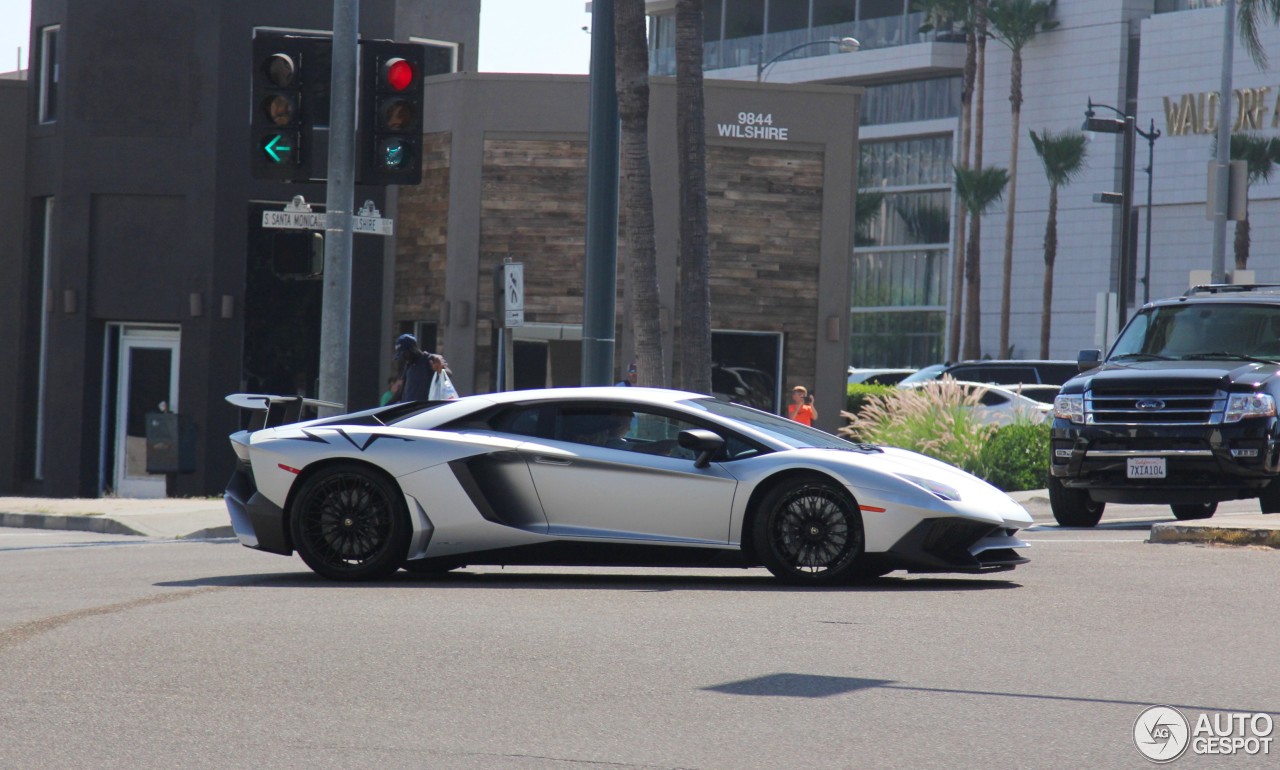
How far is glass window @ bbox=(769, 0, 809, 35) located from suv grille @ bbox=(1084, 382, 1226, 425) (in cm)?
6777

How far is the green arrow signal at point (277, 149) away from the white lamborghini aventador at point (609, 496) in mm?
4118

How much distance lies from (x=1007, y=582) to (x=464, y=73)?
57.2 ft

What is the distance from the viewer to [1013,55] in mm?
72562

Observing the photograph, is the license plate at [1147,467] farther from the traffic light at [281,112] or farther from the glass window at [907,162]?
the glass window at [907,162]

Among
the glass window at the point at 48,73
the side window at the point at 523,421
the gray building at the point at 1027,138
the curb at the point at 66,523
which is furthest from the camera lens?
the gray building at the point at 1027,138

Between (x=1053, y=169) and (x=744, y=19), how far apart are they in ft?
67.1

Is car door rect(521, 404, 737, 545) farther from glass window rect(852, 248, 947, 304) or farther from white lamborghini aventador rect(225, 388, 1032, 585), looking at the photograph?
glass window rect(852, 248, 947, 304)

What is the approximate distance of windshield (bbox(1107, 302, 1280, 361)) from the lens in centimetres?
Answer: 1630

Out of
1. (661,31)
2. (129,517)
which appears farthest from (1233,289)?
(661,31)

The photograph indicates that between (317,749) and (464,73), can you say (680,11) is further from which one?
(317,749)

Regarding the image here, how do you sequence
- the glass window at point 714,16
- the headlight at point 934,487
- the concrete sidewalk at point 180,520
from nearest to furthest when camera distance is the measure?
the headlight at point 934,487 → the concrete sidewalk at point 180,520 → the glass window at point 714,16

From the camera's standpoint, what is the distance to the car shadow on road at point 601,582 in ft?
35.6

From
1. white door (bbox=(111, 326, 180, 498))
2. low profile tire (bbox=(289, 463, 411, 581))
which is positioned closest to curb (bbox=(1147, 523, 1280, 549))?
low profile tire (bbox=(289, 463, 411, 581))

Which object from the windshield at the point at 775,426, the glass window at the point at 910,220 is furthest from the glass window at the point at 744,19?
the windshield at the point at 775,426
